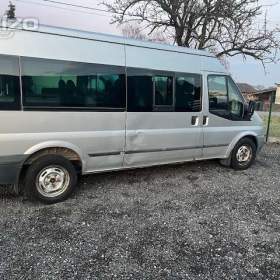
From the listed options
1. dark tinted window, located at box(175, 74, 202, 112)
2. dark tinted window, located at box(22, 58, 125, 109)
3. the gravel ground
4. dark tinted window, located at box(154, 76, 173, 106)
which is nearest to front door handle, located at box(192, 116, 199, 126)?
dark tinted window, located at box(175, 74, 202, 112)

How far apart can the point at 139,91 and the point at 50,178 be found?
1.98 metres

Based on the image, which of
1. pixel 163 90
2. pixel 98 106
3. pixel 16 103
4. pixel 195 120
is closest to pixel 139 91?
pixel 163 90

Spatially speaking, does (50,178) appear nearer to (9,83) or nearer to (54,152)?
(54,152)

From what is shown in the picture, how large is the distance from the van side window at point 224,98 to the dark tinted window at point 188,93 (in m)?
0.30

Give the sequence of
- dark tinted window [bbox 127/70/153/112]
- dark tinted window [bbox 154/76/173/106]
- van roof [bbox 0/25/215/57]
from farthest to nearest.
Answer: dark tinted window [bbox 154/76/173/106], dark tinted window [bbox 127/70/153/112], van roof [bbox 0/25/215/57]

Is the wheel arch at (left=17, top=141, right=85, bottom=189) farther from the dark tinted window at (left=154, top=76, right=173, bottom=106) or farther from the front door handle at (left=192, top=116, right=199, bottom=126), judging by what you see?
the front door handle at (left=192, top=116, right=199, bottom=126)

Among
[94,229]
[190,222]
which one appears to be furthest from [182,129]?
[94,229]

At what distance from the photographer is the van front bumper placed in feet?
13.0

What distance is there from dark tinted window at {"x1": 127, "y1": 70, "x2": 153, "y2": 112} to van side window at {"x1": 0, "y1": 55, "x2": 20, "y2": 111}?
1693mm

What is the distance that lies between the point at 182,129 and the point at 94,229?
101 inches

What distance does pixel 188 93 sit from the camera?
542cm

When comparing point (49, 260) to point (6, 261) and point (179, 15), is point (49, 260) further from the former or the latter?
point (179, 15)

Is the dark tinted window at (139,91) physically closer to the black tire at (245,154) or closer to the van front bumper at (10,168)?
the van front bumper at (10,168)

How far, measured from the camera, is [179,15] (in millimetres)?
16812
